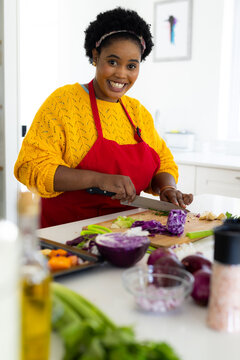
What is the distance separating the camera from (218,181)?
3295 mm

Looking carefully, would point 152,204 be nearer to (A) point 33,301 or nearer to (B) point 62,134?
(B) point 62,134

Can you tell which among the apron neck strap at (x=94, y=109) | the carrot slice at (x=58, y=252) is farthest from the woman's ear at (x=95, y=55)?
the carrot slice at (x=58, y=252)

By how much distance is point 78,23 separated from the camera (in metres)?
4.38

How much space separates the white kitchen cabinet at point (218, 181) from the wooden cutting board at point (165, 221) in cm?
149

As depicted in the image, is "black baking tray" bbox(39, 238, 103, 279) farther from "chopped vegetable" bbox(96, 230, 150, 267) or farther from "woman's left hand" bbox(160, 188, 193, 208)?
"woman's left hand" bbox(160, 188, 193, 208)

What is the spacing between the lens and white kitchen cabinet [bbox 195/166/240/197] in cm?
321

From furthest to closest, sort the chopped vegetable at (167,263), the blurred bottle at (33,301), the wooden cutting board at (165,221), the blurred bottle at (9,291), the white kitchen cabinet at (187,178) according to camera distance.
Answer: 1. the white kitchen cabinet at (187,178)
2. the wooden cutting board at (165,221)
3. the chopped vegetable at (167,263)
4. the blurred bottle at (33,301)
5. the blurred bottle at (9,291)

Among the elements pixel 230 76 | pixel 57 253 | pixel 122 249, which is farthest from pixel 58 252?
pixel 230 76

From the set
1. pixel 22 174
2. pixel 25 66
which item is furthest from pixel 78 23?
pixel 22 174

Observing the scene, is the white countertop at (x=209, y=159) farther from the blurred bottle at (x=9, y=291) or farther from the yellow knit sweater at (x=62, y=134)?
the blurred bottle at (x=9, y=291)

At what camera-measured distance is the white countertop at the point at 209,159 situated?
3.25 metres

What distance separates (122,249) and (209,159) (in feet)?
8.47

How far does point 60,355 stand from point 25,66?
3.67 metres

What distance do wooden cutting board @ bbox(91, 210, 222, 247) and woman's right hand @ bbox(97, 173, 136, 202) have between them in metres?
0.12
